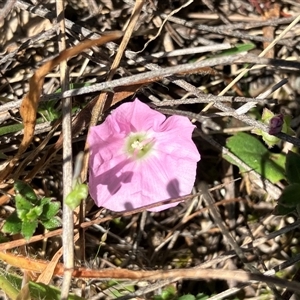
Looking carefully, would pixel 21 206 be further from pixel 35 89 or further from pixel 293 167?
pixel 293 167

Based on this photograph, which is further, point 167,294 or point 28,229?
point 167,294

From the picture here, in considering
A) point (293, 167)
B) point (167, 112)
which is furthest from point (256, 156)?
point (167, 112)

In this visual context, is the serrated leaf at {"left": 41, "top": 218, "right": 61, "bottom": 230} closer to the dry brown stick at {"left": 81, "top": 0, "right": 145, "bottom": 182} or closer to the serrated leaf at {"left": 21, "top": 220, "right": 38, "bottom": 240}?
the serrated leaf at {"left": 21, "top": 220, "right": 38, "bottom": 240}

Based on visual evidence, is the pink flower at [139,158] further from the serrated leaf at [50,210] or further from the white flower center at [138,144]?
the serrated leaf at [50,210]

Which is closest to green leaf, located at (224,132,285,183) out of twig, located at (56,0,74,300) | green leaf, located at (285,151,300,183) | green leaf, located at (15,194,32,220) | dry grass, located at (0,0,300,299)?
dry grass, located at (0,0,300,299)

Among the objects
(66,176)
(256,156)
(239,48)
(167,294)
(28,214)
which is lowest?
(167,294)

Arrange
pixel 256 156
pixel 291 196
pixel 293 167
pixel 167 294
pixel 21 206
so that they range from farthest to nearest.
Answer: pixel 256 156 → pixel 167 294 → pixel 293 167 → pixel 291 196 → pixel 21 206
